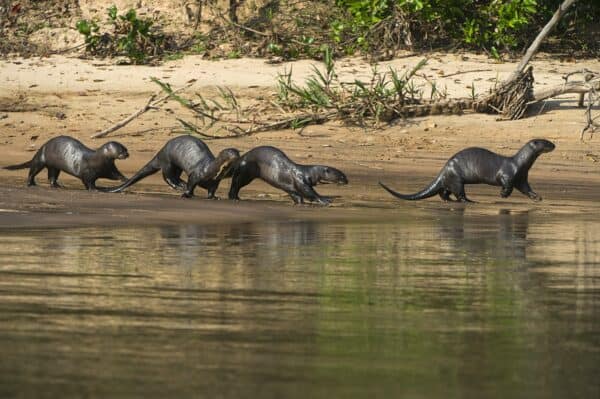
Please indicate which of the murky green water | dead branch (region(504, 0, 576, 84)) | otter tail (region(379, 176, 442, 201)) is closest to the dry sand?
otter tail (region(379, 176, 442, 201))

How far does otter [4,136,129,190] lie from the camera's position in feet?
42.3

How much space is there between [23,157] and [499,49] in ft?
23.1

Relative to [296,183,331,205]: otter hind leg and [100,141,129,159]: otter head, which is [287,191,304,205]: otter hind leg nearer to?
[296,183,331,205]: otter hind leg

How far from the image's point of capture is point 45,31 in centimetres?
1953

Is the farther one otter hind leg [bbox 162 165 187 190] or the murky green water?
otter hind leg [bbox 162 165 187 190]

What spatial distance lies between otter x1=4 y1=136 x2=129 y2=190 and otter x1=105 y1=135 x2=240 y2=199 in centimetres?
18

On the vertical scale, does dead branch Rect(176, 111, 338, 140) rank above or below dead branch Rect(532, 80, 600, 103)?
below

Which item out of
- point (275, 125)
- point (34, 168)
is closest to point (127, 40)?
point (275, 125)

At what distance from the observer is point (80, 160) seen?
13000mm

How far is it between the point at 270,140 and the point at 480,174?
11.2 feet

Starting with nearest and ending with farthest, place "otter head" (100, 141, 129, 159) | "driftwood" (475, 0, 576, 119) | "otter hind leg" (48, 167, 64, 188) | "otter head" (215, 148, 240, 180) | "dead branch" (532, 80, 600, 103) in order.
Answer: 1. "otter head" (215, 148, 240, 180)
2. "otter head" (100, 141, 129, 159)
3. "otter hind leg" (48, 167, 64, 188)
4. "dead branch" (532, 80, 600, 103)
5. "driftwood" (475, 0, 576, 119)

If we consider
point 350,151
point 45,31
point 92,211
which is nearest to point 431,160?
point 350,151

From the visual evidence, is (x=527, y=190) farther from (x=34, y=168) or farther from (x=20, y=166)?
(x=20, y=166)

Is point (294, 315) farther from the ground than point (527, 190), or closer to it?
farther from the ground
